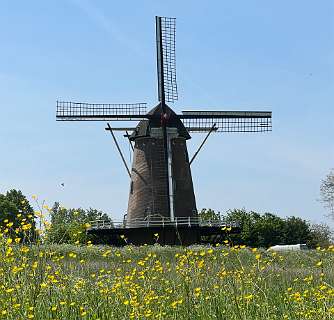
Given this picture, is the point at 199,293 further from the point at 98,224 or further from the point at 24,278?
the point at 98,224

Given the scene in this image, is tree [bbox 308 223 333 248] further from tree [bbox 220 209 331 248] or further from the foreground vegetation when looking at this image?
the foreground vegetation

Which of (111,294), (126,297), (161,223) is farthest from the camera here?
(161,223)

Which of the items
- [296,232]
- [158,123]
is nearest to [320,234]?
[296,232]

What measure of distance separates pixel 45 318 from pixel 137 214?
2758 centimetres

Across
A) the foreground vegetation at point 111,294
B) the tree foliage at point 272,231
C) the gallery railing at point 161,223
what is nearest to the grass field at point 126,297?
the foreground vegetation at point 111,294

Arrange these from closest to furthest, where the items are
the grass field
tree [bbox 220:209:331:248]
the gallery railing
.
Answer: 1. the grass field
2. the gallery railing
3. tree [bbox 220:209:331:248]

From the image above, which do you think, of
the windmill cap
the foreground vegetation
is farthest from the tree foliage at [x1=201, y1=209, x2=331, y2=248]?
the foreground vegetation

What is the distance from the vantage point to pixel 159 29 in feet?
123

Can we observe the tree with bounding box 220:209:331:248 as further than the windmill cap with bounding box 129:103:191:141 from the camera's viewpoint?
Yes

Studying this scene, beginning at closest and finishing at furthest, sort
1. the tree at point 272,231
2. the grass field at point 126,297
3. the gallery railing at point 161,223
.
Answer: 1. the grass field at point 126,297
2. the gallery railing at point 161,223
3. the tree at point 272,231

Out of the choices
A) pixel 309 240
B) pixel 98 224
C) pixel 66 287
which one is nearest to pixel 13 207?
pixel 309 240

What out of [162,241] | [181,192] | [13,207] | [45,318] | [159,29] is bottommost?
[45,318]

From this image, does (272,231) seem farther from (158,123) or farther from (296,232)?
(158,123)

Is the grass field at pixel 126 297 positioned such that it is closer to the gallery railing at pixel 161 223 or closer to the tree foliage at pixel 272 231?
the gallery railing at pixel 161 223
